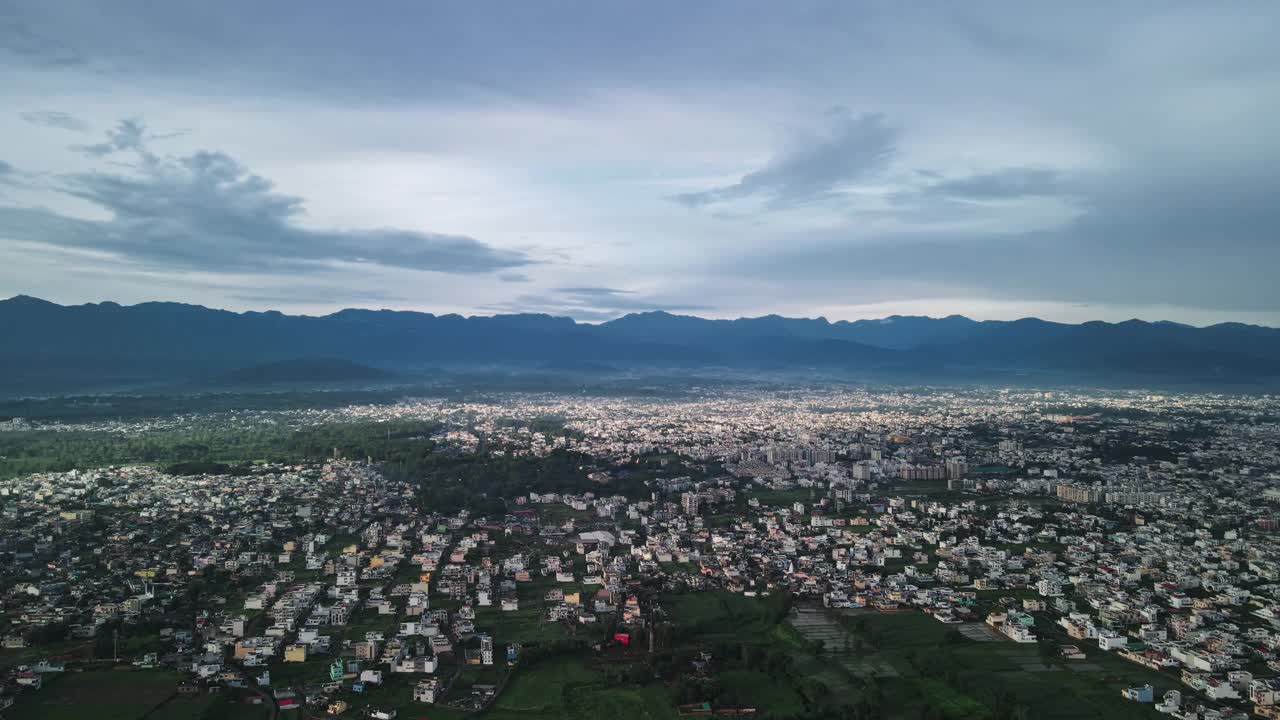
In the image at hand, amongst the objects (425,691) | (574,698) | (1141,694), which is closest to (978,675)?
(1141,694)

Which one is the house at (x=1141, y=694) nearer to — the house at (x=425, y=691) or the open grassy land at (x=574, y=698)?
the open grassy land at (x=574, y=698)

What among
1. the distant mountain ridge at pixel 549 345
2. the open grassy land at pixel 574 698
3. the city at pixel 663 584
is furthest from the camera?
the distant mountain ridge at pixel 549 345

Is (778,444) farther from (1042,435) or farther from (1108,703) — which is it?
(1108,703)

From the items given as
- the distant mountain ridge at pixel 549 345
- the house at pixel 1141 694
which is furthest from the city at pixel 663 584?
the distant mountain ridge at pixel 549 345

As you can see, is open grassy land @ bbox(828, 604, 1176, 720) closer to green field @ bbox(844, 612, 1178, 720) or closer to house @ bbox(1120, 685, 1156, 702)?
green field @ bbox(844, 612, 1178, 720)

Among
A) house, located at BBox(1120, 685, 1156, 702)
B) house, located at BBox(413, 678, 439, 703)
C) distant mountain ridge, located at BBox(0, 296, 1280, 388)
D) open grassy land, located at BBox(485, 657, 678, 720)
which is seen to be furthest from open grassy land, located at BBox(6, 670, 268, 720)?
distant mountain ridge, located at BBox(0, 296, 1280, 388)

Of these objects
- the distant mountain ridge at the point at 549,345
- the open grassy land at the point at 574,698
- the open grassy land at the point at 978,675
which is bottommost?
the open grassy land at the point at 574,698

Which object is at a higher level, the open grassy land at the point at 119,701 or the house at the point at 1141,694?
the house at the point at 1141,694

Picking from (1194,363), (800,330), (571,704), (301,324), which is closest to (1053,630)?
(571,704)

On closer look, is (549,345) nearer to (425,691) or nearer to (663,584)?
(663,584)
